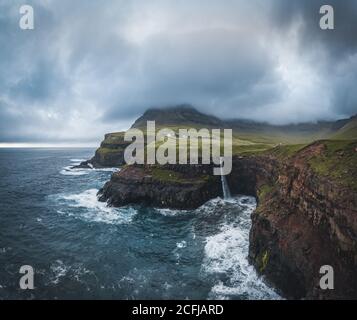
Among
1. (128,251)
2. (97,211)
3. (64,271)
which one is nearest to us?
(64,271)

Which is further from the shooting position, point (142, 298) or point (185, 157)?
point (185, 157)

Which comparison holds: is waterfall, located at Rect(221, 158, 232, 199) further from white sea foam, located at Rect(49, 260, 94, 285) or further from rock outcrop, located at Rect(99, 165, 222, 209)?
white sea foam, located at Rect(49, 260, 94, 285)

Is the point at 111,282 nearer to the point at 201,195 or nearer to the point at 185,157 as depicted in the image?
the point at 201,195

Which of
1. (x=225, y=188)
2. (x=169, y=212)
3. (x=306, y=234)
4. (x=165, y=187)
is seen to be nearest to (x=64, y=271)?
(x=169, y=212)

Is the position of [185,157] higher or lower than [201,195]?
higher

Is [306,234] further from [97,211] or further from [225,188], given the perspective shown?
[97,211]
